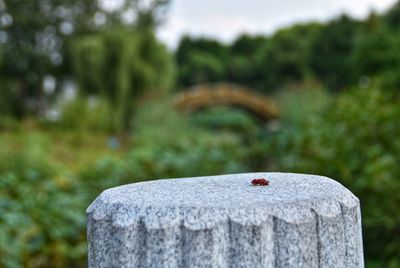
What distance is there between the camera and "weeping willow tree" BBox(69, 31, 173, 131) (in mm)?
19297

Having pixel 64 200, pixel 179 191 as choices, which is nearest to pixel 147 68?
pixel 64 200

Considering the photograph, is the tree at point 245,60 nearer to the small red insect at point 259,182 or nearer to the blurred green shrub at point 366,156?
the blurred green shrub at point 366,156

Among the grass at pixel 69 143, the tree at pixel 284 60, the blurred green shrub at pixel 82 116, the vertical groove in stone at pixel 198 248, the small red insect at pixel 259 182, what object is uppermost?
the tree at pixel 284 60

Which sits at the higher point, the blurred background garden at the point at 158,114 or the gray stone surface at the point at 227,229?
the blurred background garden at the point at 158,114

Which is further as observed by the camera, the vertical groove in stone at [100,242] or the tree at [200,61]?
the tree at [200,61]

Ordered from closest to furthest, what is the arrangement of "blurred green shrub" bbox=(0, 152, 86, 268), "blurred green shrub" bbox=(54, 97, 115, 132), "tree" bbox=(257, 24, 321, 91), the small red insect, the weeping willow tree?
the small red insect, "blurred green shrub" bbox=(0, 152, 86, 268), "blurred green shrub" bbox=(54, 97, 115, 132), the weeping willow tree, "tree" bbox=(257, 24, 321, 91)

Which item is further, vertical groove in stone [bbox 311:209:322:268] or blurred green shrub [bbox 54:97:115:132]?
blurred green shrub [bbox 54:97:115:132]

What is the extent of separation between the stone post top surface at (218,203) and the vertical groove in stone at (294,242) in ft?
0.06

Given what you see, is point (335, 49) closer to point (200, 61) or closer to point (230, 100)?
point (200, 61)

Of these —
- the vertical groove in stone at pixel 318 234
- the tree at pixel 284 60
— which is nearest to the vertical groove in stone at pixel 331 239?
the vertical groove in stone at pixel 318 234

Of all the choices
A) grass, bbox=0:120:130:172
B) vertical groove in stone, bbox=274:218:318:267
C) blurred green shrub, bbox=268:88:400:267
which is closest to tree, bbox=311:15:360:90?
grass, bbox=0:120:130:172

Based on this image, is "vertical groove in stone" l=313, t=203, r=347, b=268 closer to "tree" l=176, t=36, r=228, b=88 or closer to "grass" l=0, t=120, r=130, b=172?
"grass" l=0, t=120, r=130, b=172

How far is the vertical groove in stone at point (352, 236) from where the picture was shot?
1842 millimetres

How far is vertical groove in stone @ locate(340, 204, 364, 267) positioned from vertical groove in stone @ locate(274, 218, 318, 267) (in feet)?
0.49
